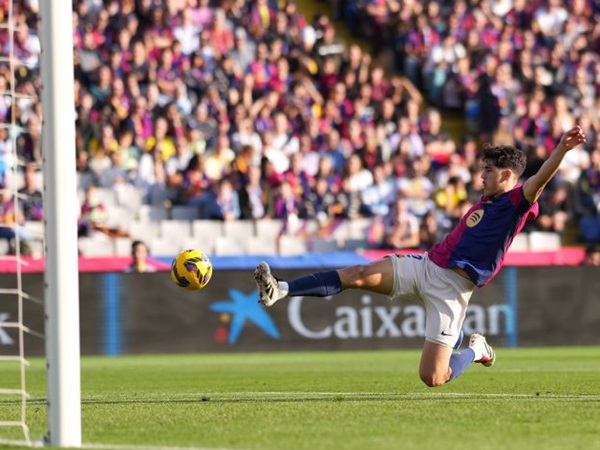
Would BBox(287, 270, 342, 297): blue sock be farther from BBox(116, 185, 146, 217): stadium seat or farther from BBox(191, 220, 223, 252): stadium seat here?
BBox(116, 185, 146, 217): stadium seat

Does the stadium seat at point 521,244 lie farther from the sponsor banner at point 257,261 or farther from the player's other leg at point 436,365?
the player's other leg at point 436,365

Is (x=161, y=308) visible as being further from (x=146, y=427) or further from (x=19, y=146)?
(x=146, y=427)

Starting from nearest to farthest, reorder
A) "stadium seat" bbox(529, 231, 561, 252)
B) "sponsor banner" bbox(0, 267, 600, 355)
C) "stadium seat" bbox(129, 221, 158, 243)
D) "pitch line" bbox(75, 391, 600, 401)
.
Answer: "pitch line" bbox(75, 391, 600, 401) < "sponsor banner" bbox(0, 267, 600, 355) < "stadium seat" bbox(129, 221, 158, 243) < "stadium seat" bbox(529, 231, 561, 252)

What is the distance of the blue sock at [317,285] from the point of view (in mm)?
10635

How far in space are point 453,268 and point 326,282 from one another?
1.07 meters

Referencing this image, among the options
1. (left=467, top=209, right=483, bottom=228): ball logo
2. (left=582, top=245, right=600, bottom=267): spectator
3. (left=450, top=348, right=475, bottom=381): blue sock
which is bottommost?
(left=450, top=348, right=475, bottom=381): blue sock

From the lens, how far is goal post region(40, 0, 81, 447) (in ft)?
26.4

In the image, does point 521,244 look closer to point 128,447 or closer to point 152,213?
point 152,213

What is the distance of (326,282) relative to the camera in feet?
35.2

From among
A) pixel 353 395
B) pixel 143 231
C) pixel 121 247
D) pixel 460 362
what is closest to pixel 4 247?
pixel 121 247

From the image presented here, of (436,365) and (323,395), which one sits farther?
(323,395)

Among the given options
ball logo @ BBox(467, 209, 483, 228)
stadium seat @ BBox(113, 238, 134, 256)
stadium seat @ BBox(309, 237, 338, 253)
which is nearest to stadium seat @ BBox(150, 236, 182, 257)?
stadium seat @ BBox(113, 238, 134, 256)

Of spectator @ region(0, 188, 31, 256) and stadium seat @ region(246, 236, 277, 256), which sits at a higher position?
spectator @ region(0, 188, 31, 256)

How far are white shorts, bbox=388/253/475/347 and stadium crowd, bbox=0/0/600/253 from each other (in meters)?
10.7
